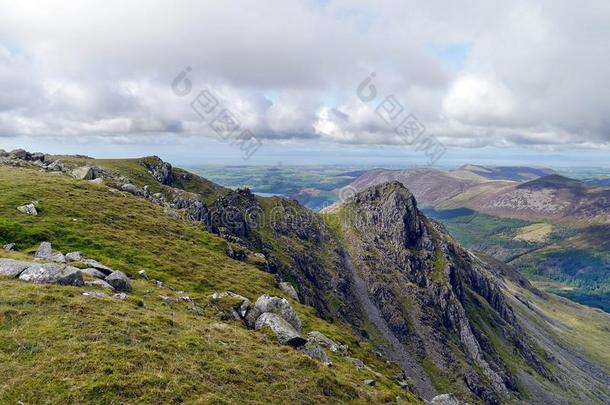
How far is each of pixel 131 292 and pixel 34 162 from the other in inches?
3937

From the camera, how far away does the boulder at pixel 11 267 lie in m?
34.5

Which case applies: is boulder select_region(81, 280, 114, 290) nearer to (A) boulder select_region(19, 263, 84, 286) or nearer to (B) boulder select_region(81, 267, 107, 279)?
(A) boulder select_region(19, 263, 84, 286)

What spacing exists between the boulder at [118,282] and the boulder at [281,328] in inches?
581

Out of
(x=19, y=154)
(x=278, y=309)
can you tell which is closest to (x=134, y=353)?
(x=278, y=309)

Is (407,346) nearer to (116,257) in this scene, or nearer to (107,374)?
(116,257)

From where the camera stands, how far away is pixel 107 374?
23.2 metres

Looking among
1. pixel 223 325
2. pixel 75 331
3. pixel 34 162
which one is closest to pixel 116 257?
pixel 223 325

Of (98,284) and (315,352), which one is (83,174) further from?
(315,352)

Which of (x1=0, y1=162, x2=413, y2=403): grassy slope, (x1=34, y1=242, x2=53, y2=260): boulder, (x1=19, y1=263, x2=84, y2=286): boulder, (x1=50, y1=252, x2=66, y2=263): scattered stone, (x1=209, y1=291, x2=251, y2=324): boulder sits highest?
(x1=19, y1=263, x2=84, y2=286): boulder

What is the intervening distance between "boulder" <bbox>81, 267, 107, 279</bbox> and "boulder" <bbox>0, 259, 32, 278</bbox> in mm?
5065

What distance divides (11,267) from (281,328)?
87.2ft

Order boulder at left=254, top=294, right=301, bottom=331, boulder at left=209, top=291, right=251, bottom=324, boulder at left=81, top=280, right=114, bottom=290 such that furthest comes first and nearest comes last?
boulder at left=254, top=294, right=301, bottom=331 → boulder at left=209, top=291, right=251, bottom=324 → boulder at left=81, top=280, right=114, bottom=290

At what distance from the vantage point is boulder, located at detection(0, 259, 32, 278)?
113ft

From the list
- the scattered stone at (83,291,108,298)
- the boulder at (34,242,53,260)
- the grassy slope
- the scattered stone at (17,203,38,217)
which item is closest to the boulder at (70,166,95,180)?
the scattered stone at (17,203,38,217)
